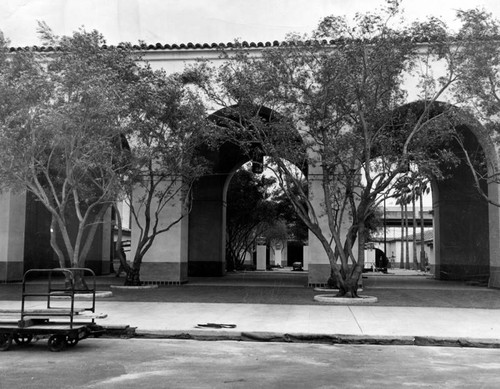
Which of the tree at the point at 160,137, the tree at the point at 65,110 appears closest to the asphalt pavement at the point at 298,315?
the tree at the point at 160,137

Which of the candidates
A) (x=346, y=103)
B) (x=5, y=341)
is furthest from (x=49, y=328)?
(x=346, y=103)

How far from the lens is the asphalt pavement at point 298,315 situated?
10.6m

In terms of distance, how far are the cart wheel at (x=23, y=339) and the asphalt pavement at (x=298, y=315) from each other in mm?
1507

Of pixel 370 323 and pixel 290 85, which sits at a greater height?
pixel 290 85

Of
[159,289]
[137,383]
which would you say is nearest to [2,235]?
[159,289]

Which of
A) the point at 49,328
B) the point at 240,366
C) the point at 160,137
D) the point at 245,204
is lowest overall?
the point at 240,366

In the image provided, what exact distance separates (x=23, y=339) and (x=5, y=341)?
0.48 m

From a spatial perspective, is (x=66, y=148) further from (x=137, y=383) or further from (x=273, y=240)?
(x=273, y=240)

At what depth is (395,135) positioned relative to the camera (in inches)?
680

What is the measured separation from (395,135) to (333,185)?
225 centimetres

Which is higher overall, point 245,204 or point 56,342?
point 245,204

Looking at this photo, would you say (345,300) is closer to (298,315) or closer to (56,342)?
(298,315)

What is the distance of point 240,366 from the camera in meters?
8.18

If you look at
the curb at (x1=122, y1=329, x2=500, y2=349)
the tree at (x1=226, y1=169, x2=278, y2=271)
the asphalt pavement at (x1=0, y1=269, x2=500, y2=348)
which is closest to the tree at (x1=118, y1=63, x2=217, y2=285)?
the asphalt pavement at (x1=0, y1=269, x2=500, y2=348)
